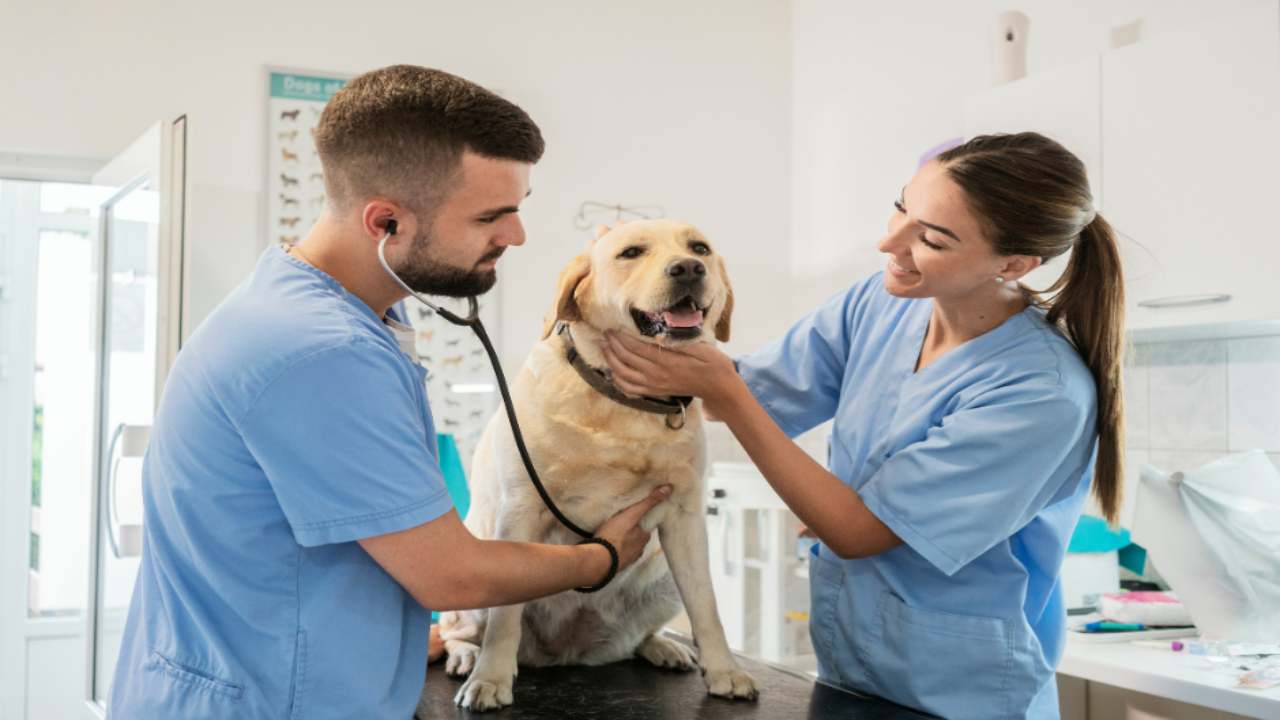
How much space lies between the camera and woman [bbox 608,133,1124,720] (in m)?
1.31

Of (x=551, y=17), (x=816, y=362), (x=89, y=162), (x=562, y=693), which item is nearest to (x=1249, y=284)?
(x=816, y=362)

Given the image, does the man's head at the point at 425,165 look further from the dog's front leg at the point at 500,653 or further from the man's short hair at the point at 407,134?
the dog's front leg at the point at 500,653

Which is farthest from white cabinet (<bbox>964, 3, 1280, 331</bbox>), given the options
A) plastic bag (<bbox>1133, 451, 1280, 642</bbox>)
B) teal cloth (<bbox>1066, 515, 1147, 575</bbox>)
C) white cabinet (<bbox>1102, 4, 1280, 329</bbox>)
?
teal cloth (<bbox>1066, 515, 1147, 575</bbox>)

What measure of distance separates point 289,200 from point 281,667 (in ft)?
9.26

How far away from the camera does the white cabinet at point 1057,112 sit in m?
2.44

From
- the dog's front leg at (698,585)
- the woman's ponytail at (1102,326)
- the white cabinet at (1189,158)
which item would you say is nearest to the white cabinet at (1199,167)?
the white cabinet at (1189,158)

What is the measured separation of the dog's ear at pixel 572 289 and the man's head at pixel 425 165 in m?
0.37

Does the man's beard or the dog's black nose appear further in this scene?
the dog's black nose

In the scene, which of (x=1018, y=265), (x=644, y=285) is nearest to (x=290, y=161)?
(x=644, y=285)

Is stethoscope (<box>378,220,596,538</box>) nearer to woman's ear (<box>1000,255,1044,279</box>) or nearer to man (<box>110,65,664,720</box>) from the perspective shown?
man (<box>110,65,664,720</box>)

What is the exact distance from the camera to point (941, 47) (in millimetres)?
3533

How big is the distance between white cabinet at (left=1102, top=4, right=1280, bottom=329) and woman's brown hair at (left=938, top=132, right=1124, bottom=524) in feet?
3.05

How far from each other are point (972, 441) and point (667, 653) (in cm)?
56

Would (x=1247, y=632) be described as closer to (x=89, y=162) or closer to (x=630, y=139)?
(x=630, y=139)
